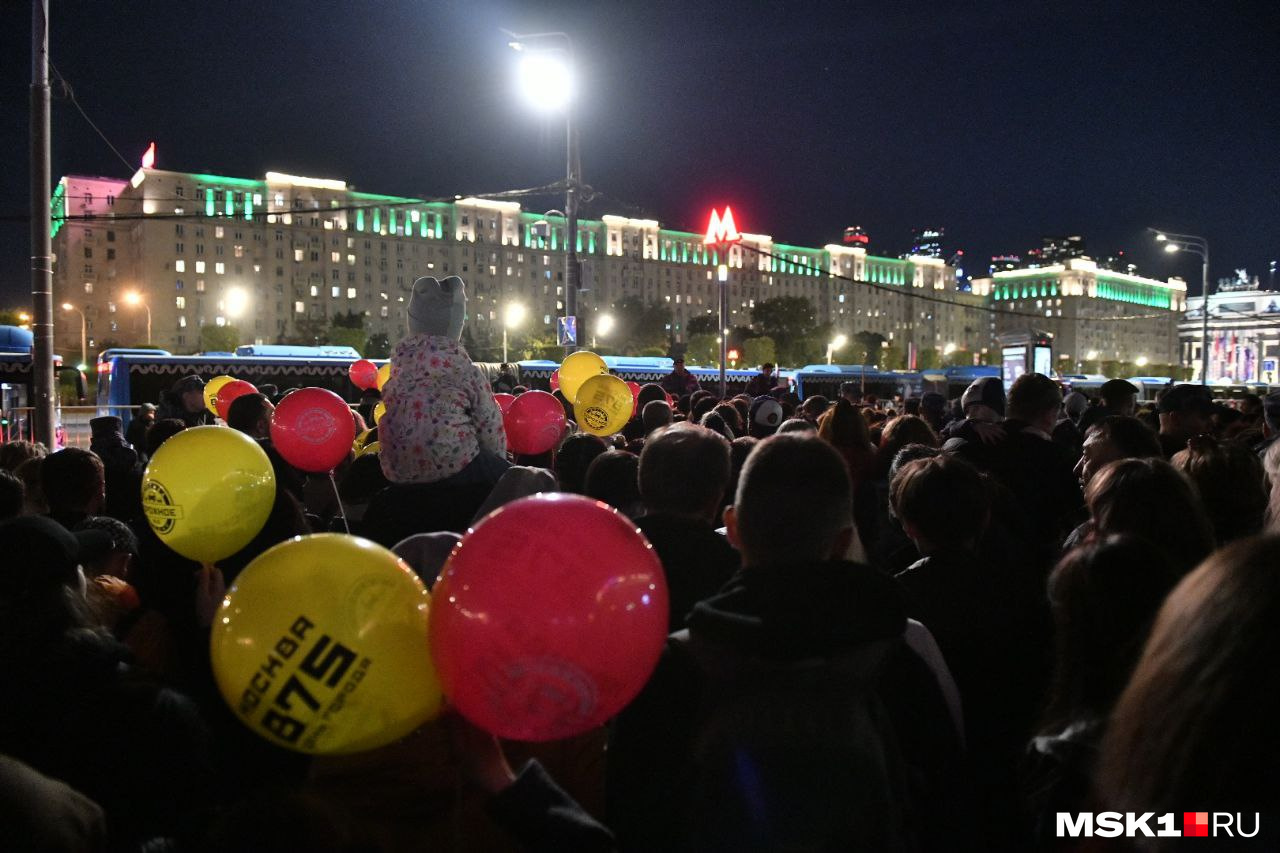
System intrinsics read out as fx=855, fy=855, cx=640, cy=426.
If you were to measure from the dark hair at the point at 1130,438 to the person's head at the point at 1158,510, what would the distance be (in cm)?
193

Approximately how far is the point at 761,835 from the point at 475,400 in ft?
10.4

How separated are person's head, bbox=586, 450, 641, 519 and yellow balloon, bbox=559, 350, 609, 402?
19.5 ft

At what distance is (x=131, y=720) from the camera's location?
197cm

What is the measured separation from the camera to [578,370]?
32.7 feet

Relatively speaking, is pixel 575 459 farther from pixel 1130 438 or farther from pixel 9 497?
pixel 1130 438

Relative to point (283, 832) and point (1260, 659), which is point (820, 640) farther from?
point (283, 832)

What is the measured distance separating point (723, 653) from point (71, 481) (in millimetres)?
3458

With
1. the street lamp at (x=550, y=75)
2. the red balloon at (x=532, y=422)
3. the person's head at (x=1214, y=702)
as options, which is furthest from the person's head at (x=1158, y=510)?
the street lamp at (x=550, y=75)

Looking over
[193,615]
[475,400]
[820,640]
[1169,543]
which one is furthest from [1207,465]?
[193,615]

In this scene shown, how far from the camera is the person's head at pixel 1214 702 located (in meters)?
1.09

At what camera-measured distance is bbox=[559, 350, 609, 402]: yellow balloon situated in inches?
390

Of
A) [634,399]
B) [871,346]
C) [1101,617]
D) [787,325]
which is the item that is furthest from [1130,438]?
[871,346]

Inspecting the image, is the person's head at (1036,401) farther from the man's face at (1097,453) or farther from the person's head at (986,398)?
the person's head at (986,398)

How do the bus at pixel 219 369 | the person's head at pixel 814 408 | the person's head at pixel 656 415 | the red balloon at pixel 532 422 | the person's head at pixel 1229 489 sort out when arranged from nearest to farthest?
1. the person's head at pixel 1229 489
2. the red balloon at pixel 532 422
3. the person's head at pixel 656 415
4. the person's head at pixel 814 408
5. the bus at pixel 219 369
